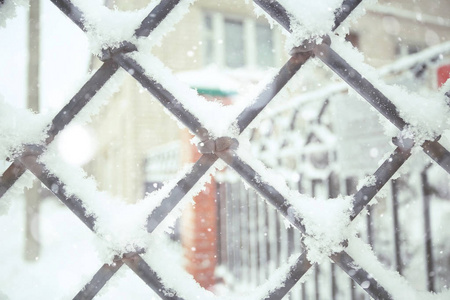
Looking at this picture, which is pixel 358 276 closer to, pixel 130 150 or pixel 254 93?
pixel 254 93

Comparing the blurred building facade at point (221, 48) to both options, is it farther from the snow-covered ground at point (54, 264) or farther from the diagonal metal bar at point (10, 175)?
the diagonal metal bar at point (10, 175)

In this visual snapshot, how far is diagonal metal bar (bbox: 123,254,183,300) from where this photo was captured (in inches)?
28.8

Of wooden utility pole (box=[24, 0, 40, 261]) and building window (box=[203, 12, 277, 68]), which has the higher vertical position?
building window (box=[203, 12, 277, 68])

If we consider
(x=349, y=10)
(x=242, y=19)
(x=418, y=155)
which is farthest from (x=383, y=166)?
(x=242, y=19)

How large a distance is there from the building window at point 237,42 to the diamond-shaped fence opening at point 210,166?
289 inches

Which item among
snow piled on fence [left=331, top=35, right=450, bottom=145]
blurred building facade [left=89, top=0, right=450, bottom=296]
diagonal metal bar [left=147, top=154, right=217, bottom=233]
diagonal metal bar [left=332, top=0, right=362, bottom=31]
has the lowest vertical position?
diagonal metal bar [left=147, top=154, right=217, bottom=233]

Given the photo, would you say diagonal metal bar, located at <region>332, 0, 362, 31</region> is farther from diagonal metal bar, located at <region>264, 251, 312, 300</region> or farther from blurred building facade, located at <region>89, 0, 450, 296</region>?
blurred building facade, located at <region>89, 0, 450, 296</region>

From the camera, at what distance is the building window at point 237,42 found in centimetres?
801

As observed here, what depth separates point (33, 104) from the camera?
5930 mm

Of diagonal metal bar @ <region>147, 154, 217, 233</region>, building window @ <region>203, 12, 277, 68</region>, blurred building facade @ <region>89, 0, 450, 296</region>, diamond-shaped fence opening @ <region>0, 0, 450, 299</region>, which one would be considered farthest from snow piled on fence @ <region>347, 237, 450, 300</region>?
building window @ <region>203, 12, 277, 68</region>

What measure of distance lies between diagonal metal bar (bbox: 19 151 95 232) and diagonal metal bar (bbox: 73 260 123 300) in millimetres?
90

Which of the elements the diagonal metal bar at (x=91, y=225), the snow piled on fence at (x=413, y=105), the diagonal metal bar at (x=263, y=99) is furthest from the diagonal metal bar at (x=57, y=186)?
the snow piled on fence at (x=413, y=105)

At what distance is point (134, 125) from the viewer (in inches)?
304

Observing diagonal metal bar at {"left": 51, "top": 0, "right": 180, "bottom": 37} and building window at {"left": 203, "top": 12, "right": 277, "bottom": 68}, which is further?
building window at {"left": 203, "top": 12, "right": 277, "bottom": 68}
